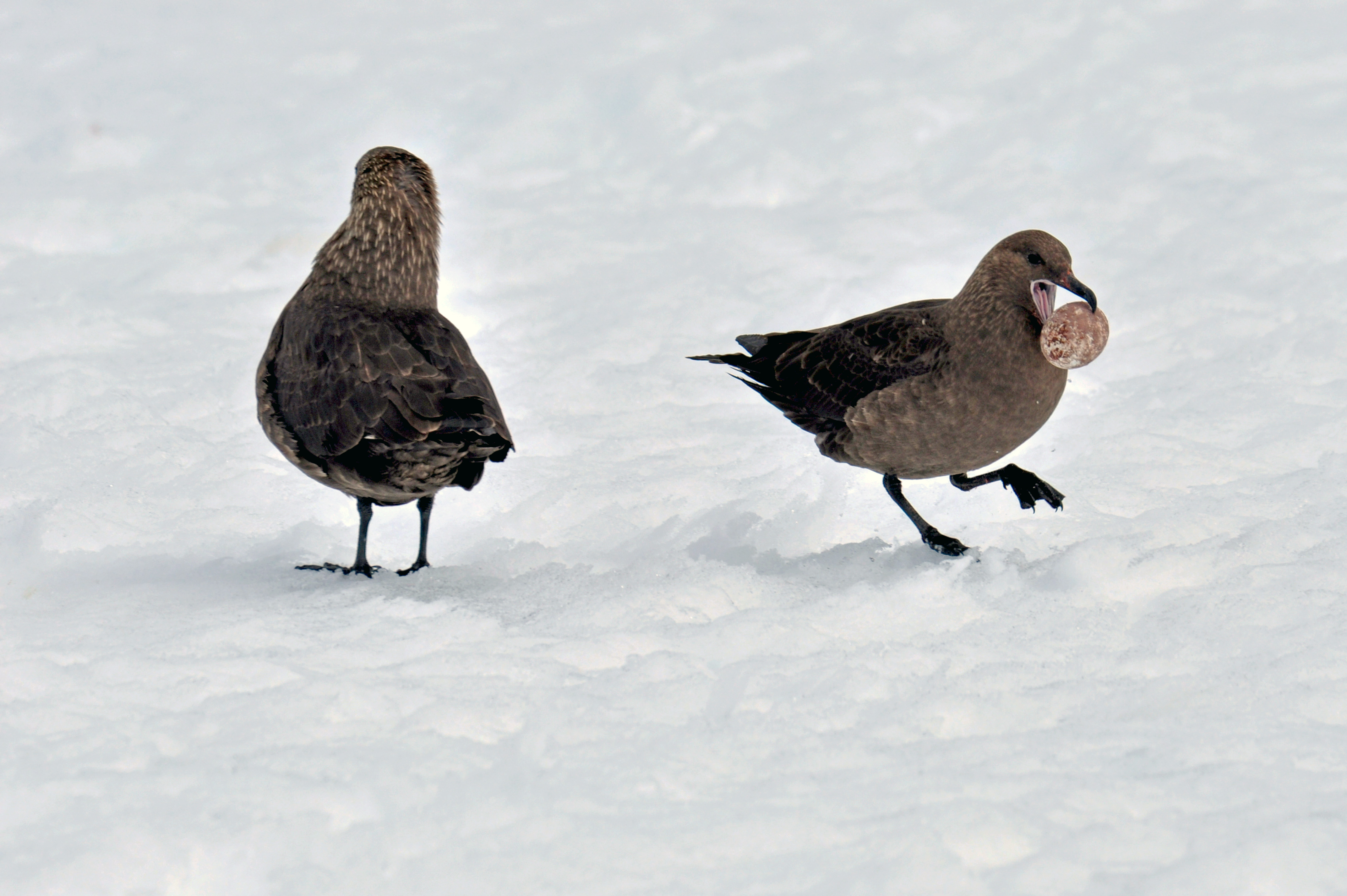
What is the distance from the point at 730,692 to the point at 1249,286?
5642mm

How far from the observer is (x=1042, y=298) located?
15.9 ft

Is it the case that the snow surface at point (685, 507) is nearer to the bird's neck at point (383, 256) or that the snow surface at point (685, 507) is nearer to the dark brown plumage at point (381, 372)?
the dark brown plumage at point (381, 372)

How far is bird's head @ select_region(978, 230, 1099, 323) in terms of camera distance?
15.9ft

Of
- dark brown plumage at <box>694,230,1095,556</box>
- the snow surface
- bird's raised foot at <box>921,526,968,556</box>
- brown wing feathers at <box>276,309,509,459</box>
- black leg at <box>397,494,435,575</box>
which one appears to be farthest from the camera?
black leg at <box>397,494,435,575</box>

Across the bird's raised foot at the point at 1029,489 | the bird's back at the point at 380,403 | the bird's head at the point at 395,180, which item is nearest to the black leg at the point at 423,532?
the bird's back at the point at 380,403

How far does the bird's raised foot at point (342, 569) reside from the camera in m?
5.10

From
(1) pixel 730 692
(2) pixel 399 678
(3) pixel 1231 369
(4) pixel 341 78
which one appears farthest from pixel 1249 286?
(4) pixel 341 78

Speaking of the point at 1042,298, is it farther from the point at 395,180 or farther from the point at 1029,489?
the point at 395,180

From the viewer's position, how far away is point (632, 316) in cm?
825

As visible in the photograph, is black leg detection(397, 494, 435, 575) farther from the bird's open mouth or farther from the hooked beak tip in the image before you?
the hooked beak tip

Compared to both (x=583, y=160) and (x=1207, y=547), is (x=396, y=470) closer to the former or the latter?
(x=1207, y=547)

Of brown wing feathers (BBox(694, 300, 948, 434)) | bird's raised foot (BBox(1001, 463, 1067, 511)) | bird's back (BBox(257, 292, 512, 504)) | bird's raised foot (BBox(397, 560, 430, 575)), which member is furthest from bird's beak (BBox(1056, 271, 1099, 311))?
bird's raised foot (BBox(397, 560, 430, 575))

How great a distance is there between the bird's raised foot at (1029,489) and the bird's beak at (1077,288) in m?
0.85

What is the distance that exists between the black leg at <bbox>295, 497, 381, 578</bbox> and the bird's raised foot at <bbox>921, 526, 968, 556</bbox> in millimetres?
2238
